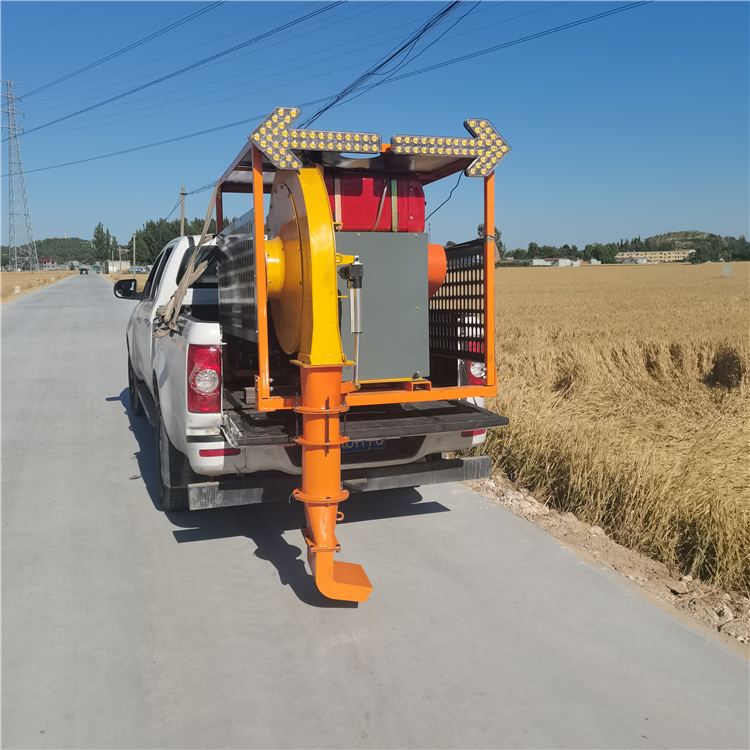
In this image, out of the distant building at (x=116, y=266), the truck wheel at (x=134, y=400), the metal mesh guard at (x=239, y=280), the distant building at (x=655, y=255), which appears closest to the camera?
the metal mesh guard at (x=239, y=280)

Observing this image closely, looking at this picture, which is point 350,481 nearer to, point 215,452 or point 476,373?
point 215,452

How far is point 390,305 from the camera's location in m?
4.54

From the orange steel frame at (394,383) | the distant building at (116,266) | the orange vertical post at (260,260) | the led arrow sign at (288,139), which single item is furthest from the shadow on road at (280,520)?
the distant building at (116,266)

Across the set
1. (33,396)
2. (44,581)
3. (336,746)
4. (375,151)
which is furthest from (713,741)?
(33,396)

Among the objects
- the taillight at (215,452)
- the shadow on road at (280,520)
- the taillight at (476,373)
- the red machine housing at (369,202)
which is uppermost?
the red machine housing at (369,202)

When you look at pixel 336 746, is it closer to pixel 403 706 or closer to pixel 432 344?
pixel 403 706

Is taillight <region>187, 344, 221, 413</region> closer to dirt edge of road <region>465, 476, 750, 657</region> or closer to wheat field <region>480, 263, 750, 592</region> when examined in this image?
dirt edge of road <region>465, 476, 750, 657</region>

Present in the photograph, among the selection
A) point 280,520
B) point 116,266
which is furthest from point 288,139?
point 116,266

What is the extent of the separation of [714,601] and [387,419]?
2.15 metres

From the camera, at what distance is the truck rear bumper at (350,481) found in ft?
14.5

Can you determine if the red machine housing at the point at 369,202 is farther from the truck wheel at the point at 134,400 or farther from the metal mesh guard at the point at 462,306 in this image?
the truck wheel at the point at 134,400

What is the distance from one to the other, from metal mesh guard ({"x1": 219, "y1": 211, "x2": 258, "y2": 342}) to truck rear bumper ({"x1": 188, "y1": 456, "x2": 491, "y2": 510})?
3.05ft

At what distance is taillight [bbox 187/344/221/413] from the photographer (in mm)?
4391

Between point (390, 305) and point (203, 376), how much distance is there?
1250mm
